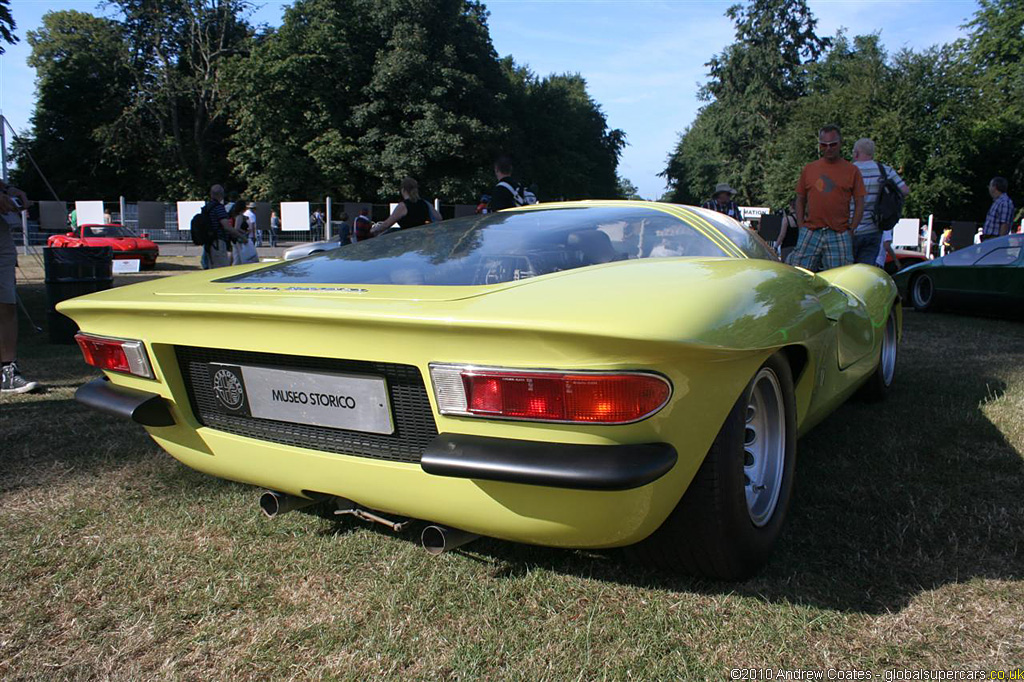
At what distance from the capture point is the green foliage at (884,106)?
2758 cm

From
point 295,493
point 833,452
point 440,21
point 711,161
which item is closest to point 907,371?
point 833,452

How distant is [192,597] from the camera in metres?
1.89

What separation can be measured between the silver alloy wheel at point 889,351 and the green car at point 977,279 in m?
4.16

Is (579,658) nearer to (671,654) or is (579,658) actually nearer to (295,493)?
(671,654)

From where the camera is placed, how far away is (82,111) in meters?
37.2

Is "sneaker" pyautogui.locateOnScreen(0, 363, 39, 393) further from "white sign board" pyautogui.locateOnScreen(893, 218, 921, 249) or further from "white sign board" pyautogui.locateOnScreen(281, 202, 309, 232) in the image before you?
"white sign board" pyautogui.locateOnScreen(893, 218, 921, 249)

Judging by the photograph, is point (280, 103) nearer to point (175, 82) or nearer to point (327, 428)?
point (175, 82)

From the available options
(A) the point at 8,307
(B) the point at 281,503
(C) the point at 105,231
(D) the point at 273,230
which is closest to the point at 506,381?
(B) the point at 281,503

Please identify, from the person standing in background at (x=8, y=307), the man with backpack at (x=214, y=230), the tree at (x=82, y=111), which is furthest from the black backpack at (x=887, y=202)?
the tree at (x=82, y=111)

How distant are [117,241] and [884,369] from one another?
59.5 feet

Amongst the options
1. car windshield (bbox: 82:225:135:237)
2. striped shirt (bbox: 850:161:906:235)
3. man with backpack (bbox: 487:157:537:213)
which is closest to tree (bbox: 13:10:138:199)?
car windshield (bbox: 82:225:135:237)

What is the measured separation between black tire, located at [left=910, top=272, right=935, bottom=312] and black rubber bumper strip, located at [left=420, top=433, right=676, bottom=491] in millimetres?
7969

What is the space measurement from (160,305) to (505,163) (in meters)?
4.99

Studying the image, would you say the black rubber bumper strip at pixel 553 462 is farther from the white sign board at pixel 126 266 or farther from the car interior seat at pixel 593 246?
the white sign board at pixel 126 266
